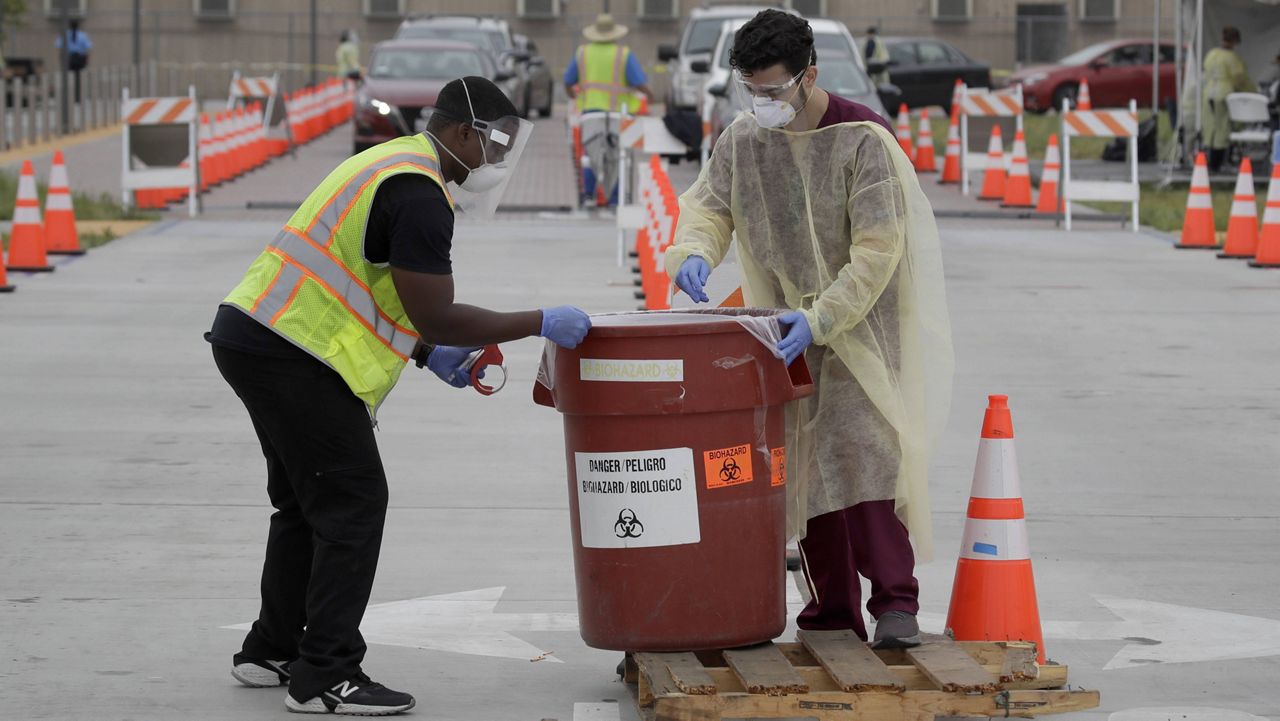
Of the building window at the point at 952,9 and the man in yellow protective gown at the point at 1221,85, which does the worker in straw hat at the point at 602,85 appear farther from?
the building window at the point at 952,9

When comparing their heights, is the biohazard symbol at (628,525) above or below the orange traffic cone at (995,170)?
below

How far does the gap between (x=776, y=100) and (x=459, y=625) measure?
1.87m

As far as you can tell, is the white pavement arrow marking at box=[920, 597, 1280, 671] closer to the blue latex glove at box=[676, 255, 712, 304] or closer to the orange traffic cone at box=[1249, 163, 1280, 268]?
the blue latex glove at box=[676, 255, 712, 304]

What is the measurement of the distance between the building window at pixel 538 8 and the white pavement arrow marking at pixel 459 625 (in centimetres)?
4302

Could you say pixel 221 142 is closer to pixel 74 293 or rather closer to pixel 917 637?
pixel 74 293

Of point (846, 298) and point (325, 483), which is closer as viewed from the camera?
point (325, 483)

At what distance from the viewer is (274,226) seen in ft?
59.4

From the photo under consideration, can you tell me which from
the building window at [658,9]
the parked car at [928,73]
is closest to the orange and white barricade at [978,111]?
the parked car at [928,73]

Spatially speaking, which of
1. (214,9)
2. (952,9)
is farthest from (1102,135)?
(214,9)

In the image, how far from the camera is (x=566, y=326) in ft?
15.3

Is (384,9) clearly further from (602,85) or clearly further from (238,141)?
(602,85)

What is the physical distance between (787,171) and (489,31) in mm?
30482

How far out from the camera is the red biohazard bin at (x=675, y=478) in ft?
15.4

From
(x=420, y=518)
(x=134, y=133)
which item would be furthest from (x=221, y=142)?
(x=420, y=518)
